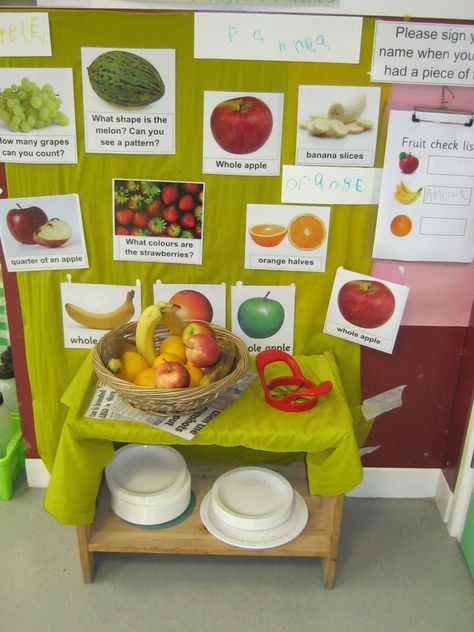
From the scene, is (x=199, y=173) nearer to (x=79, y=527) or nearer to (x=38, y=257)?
(x=38, y=257)

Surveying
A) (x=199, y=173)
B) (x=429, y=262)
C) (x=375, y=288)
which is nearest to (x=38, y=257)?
(x=199, y=173)

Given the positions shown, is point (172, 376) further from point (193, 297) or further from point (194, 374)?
point (193, 297)

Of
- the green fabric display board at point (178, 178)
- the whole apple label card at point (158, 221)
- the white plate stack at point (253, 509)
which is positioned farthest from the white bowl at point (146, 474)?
the whole apple label card at point (158, 221)

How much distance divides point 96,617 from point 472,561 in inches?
38.3

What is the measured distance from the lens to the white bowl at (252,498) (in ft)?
4.83

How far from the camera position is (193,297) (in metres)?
1.60

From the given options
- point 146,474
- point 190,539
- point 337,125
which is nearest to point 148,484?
point 146,474

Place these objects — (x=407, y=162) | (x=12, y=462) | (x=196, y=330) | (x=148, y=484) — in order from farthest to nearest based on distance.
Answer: (x=12, y=462) < (x=148, y=484) < (x=407, y=162) < (x=196, y=330)

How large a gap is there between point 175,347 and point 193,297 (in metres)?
0.25

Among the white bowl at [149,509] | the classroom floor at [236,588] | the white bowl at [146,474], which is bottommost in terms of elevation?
the classroom floor at [236,588]

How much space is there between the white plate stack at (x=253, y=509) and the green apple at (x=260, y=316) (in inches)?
14.7

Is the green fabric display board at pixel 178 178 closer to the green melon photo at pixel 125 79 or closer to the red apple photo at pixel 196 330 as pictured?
the green melon photo at pixel 125 79

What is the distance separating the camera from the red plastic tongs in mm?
1390

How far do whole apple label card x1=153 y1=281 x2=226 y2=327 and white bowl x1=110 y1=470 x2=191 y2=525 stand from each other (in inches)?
18.0
